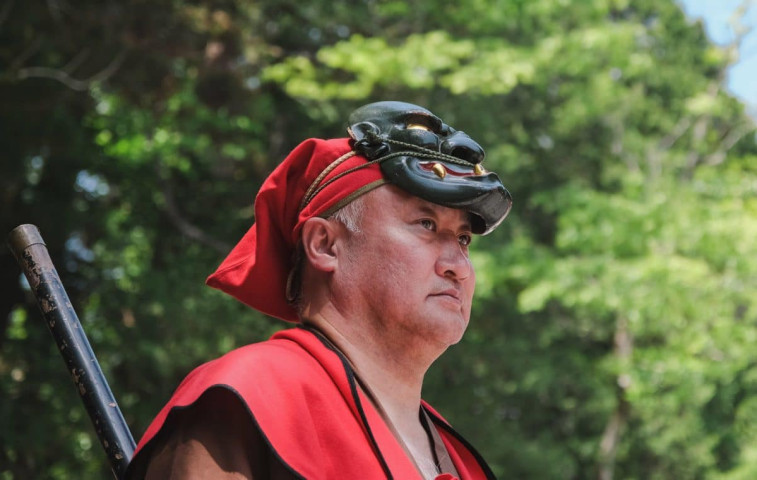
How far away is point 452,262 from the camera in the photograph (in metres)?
2.12

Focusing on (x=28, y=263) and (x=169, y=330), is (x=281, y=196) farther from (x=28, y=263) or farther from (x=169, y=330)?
(x=169, y=330)

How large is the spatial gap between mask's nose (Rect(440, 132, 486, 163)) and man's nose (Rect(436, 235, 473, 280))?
0.19m

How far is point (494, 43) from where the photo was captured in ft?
34.1

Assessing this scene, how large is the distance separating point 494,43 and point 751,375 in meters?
5.08

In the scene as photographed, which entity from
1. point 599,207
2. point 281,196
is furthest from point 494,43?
point 281,196

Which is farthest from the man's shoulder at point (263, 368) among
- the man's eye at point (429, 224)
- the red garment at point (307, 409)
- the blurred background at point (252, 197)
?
the blurred background at point (252, 197)

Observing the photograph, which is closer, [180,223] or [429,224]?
[429,224]

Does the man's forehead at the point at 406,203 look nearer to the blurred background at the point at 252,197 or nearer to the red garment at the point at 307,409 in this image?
the red garment at the point at 307,409

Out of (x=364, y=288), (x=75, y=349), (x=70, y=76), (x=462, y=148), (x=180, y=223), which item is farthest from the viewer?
(x=180, y=223)

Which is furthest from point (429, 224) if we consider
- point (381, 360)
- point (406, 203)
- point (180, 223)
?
point (180, 223)

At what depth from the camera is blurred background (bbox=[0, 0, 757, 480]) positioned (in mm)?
9109

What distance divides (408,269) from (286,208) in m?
0.34

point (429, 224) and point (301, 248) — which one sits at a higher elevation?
point (429, 224)

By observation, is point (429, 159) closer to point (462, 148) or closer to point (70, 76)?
point (462, 148)
